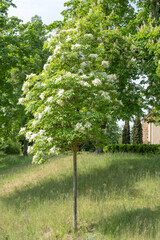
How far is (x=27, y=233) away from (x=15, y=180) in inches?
290

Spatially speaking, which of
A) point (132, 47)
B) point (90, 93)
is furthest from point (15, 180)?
point (132, 47)

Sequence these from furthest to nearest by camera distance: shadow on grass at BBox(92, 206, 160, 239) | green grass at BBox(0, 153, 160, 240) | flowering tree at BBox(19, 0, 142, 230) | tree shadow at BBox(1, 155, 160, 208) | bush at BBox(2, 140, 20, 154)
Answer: bush at BBox(2, 140, 20, 154) → tree shadow at BBox(1, 155, 160, 208) → green grass at BBox(0, 153, 160, 240) → flowering tree at BBox(19, 0, 142, 230) → shadow on grass at BBox(92, 206, 160, 239)

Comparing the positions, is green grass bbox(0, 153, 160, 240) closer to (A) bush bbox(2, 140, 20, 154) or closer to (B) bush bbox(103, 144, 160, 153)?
(B) bush bbox(103, 144, 160, 153)

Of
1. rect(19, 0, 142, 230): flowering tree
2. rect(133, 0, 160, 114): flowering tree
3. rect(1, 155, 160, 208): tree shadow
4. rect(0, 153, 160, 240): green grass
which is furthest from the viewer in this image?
rect(133, 0, 160, 114): flowering tree

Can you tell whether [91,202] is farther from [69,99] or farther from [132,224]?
[69,99]

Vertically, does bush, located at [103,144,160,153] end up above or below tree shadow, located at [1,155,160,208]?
above

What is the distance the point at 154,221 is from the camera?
21.3 feet

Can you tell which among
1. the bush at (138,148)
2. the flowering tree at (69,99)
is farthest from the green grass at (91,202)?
the bush at (138,148)

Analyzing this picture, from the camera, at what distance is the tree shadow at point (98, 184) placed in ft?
29.9

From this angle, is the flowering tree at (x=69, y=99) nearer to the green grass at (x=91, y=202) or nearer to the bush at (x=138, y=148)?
the green grass at (x=91, y=202)

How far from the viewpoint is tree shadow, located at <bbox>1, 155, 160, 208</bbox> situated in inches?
359

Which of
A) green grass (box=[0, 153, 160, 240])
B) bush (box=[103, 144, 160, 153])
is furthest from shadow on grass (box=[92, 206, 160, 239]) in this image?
bush (box=[103, 144, 160, 153])

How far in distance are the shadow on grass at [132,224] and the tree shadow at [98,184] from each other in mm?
1449

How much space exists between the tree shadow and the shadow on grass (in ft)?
4.75
